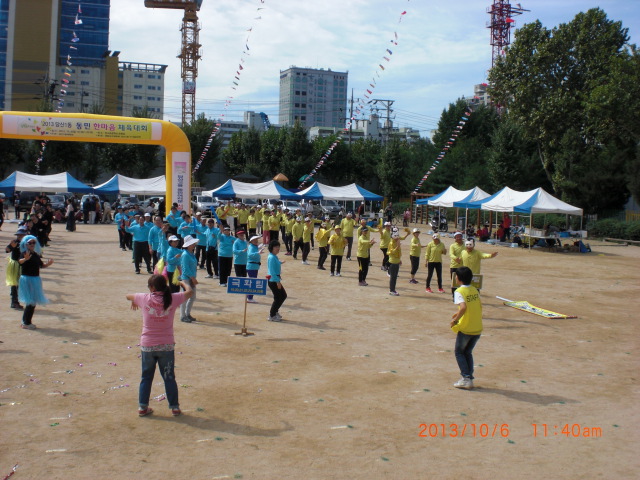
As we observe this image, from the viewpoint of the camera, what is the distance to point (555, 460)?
5621 millimetres

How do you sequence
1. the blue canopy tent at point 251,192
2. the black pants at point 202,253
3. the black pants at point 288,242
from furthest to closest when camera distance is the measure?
the blue canopy tent at point 251,192, the black pants at point 288,242, the black pants at point 202,253

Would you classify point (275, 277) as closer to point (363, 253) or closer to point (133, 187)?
point (363, 253)

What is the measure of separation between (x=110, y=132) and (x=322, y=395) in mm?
19567

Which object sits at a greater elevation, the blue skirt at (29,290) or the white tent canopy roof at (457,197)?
the white tent canopy roof at (457,197)

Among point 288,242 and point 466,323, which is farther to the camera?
point 288,242

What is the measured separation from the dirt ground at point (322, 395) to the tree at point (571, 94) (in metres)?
27.4

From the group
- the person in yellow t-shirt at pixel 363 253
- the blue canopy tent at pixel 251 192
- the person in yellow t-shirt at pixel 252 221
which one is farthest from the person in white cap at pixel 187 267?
the blue canopy tent at pixel 251 192

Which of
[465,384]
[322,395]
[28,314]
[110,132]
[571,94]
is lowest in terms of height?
[322,395]

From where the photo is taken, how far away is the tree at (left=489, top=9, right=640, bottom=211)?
3747 centimetres

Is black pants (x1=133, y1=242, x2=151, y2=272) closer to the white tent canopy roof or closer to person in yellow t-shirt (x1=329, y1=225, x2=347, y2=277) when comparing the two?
person in yellow t-shirt (x1=329, y1=225, x2=347, y2=277)

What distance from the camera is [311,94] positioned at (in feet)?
504

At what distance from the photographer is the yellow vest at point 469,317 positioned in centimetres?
736

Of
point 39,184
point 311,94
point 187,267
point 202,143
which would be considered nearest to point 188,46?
point 202,143

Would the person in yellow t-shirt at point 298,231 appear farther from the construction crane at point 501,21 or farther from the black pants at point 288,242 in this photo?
the construction crane at point 501,21
